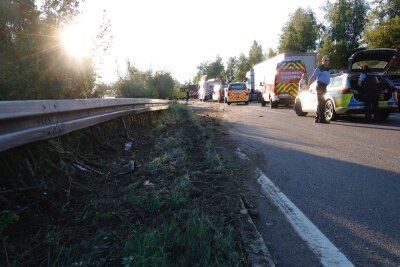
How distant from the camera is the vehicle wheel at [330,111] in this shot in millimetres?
11867

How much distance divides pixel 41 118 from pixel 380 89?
10613mm

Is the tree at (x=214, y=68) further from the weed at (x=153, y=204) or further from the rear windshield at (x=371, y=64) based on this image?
the weed at (x=153, y=204)

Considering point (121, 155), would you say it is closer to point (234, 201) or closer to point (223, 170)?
point (223, 170)

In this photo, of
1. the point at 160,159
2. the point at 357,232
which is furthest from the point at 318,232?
the point at 160,159

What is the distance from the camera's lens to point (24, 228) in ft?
9.25

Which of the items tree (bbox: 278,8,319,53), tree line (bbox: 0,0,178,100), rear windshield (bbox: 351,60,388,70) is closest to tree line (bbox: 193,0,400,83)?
tree (bbox: 278,8,319,53)

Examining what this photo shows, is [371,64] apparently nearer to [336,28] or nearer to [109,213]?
[109,213]

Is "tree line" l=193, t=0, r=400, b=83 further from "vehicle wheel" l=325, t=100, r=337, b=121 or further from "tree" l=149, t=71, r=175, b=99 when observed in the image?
"vehicle wheel" l=325, t=100, r=337, b=121

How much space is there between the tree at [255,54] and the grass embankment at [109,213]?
9563cm

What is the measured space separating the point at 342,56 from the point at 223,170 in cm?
6177

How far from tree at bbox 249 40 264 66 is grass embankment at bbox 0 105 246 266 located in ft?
314

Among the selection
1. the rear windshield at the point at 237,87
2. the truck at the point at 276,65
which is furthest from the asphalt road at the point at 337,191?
the rear windshield at the point at 237,87

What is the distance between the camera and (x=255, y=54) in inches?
3861

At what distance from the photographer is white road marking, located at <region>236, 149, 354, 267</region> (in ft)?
8.82
